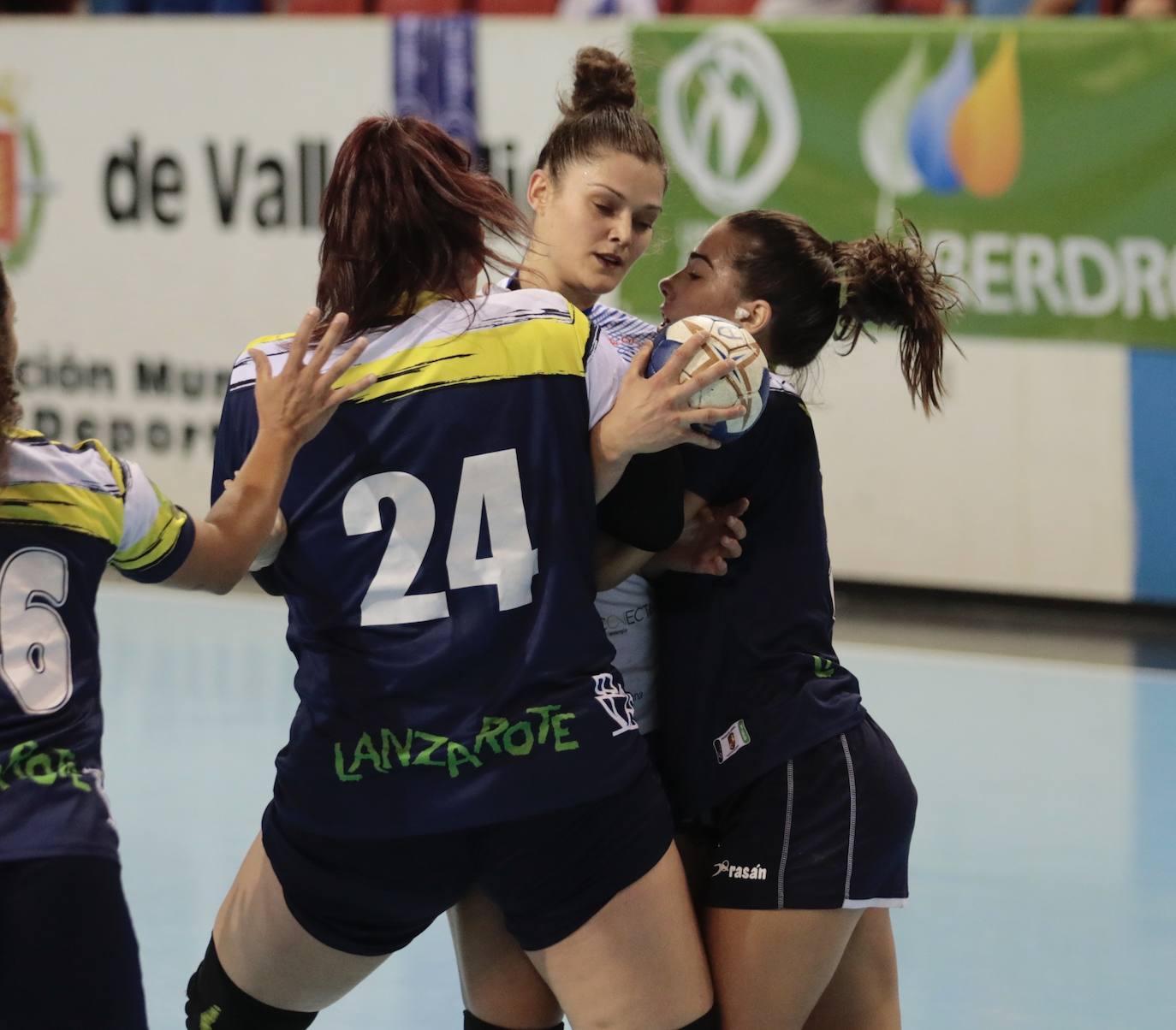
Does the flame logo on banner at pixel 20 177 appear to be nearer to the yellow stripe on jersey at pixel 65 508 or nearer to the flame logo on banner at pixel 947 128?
the flame logo on banner at pixel 947 128

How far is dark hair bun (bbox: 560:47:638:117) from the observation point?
332 cm

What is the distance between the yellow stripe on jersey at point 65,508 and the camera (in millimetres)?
2314

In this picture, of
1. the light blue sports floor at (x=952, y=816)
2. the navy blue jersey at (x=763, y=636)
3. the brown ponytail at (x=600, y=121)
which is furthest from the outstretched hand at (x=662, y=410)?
the light blue sports floor at (x=952, y=816)

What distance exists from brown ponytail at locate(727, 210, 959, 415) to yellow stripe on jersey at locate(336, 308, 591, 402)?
2.07ft

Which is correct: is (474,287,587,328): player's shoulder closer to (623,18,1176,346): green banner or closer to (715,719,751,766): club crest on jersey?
(715,719,751,766): club crest on jersey

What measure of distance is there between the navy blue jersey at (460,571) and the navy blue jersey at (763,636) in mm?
377

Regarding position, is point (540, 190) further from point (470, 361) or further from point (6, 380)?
point (6, 380)

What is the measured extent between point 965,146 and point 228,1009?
5.74 m

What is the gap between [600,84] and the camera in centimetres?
332

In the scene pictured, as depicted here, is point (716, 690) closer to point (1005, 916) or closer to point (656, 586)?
point (656, 586)

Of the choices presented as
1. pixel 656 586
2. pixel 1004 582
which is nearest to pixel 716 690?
pixel 656 586

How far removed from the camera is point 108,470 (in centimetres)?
243

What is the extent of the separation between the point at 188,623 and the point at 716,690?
512 centimetres

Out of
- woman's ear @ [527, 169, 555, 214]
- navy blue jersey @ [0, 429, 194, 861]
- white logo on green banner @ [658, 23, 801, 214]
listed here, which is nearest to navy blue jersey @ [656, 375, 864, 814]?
woman's ear @ [527, 169, 555, 214]
